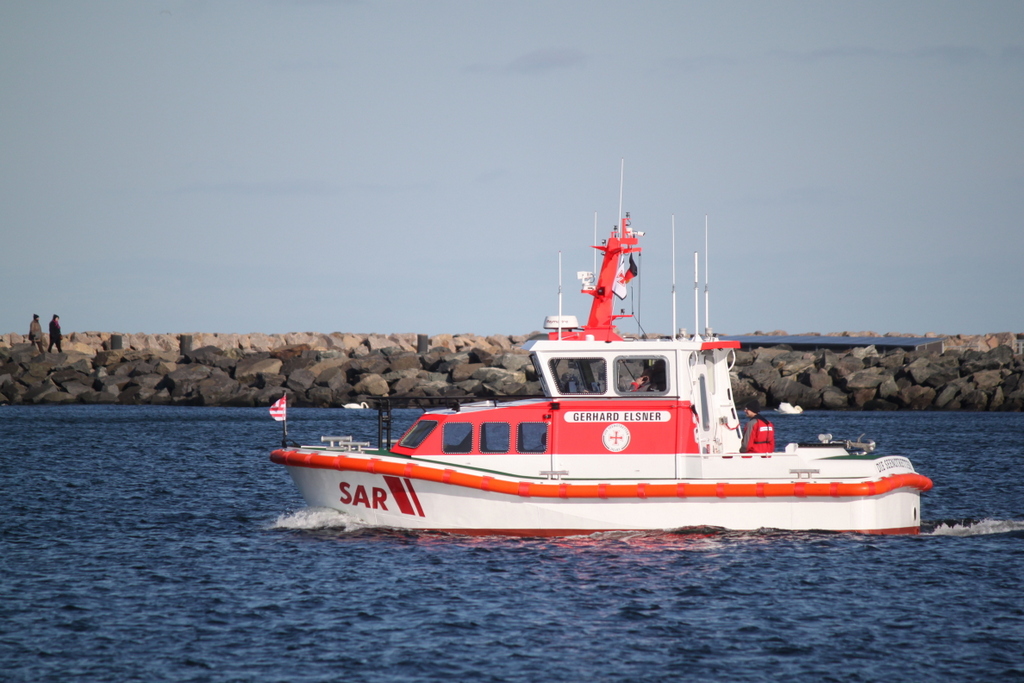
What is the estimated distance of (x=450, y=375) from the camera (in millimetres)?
45156

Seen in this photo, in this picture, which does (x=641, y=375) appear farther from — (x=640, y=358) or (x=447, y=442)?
(x=447, y=442)

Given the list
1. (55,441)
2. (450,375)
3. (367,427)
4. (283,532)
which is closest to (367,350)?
(450,375)

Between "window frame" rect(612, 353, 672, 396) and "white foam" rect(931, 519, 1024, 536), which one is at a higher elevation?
"window frame" rect(612, 353, 672, 396)

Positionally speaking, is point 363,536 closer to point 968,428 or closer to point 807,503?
point 807,503

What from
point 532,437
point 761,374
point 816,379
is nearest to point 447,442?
point 532,437

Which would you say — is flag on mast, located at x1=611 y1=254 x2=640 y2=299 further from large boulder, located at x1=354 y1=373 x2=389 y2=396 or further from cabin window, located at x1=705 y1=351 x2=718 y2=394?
large boulder, located at x1=354 y1=373 x2=389 y2=396

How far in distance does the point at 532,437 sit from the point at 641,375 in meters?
1.75

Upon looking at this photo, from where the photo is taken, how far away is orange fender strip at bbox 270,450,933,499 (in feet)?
45.7

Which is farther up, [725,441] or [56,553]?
[725,441]

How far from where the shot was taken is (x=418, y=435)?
593 inches

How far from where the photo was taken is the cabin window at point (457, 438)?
14.9 meters

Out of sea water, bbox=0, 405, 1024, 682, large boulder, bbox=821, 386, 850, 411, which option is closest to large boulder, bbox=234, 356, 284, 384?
large boulder, bbox=821, 386, 850, 411

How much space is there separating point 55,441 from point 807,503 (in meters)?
23.0

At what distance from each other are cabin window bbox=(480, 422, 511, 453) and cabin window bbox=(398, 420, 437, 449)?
2.35ft
